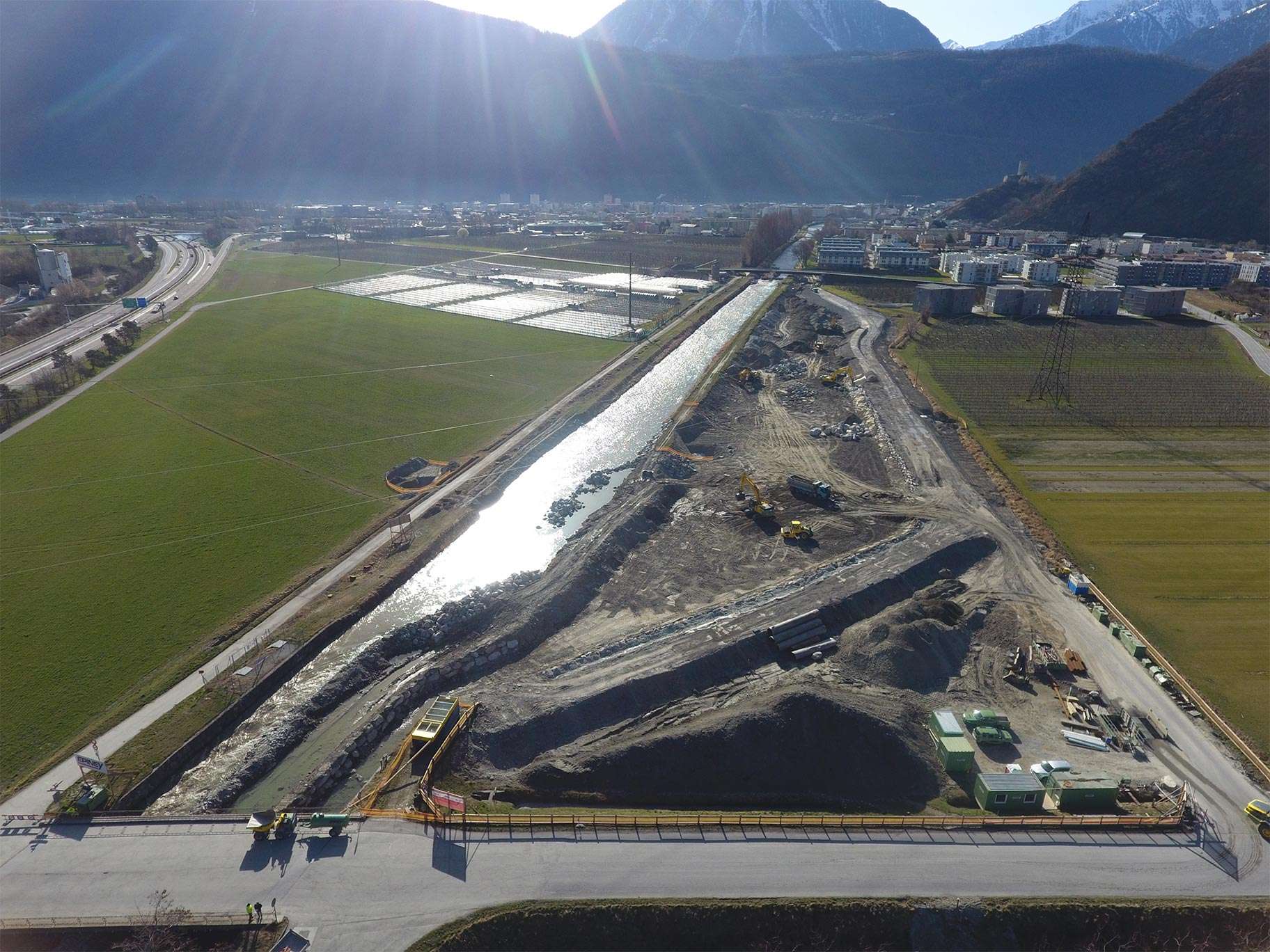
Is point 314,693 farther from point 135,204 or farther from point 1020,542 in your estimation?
point 135,204

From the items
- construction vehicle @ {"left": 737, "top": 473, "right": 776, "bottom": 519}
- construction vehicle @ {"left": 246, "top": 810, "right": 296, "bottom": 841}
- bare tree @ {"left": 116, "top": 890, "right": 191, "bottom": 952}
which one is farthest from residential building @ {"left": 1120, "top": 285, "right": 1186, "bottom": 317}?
bare tree @ {"left": 116, "top": 890, "right": 191, "bottom": 952}

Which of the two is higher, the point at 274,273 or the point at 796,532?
the point at 274,273

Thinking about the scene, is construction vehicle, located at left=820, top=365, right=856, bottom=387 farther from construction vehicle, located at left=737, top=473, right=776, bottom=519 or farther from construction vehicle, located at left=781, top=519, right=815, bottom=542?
construction vehicle, located at left=781, top=519, right=815, bottom=542

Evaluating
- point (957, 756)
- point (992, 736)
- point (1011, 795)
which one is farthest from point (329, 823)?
point (992, 736)

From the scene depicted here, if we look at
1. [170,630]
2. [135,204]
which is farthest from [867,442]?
[135,204]

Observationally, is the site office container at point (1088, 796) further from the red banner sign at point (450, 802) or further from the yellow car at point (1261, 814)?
the red banner sign at point (450, 802)

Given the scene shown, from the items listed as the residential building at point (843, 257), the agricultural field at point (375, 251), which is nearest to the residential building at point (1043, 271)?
the residential building at point (843, 257)

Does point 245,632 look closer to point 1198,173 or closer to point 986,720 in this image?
point 986,720
